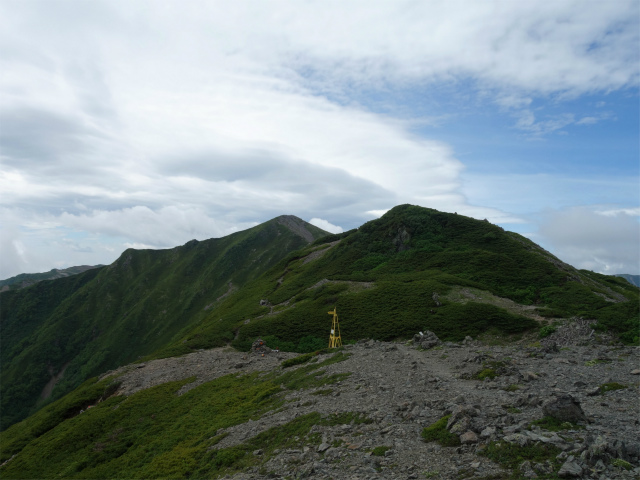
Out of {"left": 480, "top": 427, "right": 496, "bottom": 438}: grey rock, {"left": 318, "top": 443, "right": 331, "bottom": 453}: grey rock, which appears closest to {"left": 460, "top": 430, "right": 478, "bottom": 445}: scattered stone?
{"left": 480, "top": 427, "right": 496, "bottom": 438}: grey rock

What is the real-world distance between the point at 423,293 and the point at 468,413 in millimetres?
45881

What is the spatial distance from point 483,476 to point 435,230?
8401 cm

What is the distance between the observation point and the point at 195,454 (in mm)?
22562

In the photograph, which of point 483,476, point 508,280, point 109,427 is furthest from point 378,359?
point 508,280

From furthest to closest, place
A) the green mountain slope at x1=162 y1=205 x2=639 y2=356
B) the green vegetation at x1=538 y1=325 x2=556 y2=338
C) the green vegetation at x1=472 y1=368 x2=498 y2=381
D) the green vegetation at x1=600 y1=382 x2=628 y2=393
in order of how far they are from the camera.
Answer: the green mountain slope at x1=162 y1=205 x2=639 y2=356 → the green vegetation at x1=538 y1=325 x2=556 y2=338 → the green vegetation at x1=472 y1=368 x2=498 y2=381 → the green vegetation at x1=600 y1=382 x2=628 y2=393

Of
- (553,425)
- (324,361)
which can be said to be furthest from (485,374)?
(324,361)

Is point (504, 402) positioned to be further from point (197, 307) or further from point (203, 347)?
point (197, 307)

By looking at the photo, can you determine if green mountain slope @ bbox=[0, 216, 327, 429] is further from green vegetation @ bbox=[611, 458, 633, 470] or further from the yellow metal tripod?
green vegetation @ bbox=[611, 458, 633, 470]

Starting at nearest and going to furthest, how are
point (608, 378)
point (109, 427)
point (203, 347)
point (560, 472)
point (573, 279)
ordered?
point (560, 472), point (608, 378), point (109, 427), point (203, 347), point (573, 279)

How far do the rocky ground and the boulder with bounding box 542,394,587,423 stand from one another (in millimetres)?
41

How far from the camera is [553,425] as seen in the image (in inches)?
533

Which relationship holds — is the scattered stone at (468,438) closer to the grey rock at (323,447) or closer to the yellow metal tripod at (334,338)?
the grey rock at (323,447)

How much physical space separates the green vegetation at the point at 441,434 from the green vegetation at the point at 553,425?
10.0ft

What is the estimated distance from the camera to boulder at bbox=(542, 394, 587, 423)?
14.0 metres
